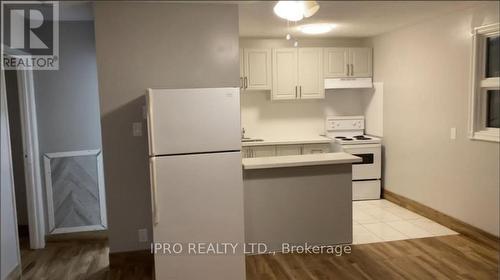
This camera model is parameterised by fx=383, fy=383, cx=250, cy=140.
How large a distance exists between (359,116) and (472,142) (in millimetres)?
2273

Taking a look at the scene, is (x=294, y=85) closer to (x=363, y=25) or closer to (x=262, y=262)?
(x=363, y=25)

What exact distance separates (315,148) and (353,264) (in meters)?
2.35

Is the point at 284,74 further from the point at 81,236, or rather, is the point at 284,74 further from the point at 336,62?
the point at 81,236

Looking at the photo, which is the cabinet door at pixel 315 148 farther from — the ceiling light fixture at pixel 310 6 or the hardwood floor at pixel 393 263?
the ceiling light fixture at pixel 310 6

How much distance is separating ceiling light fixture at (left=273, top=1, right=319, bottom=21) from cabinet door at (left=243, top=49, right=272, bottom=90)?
2689 millimetres

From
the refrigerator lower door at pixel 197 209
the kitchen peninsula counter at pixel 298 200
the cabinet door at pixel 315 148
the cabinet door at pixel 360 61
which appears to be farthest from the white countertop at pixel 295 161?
the cabinet door at pixel 360 61

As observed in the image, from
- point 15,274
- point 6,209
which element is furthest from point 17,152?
point 15,274

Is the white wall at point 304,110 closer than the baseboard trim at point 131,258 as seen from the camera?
No

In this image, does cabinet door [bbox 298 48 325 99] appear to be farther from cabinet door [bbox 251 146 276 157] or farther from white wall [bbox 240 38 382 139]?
cabinet door [bbox 251 146 276 157]

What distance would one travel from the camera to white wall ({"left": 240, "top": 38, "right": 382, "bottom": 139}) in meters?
5.85

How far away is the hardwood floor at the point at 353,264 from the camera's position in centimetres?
327

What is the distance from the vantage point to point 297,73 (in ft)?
18.4

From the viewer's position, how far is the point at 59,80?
13.6 ft
